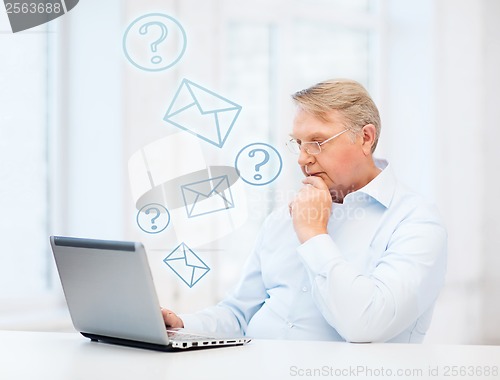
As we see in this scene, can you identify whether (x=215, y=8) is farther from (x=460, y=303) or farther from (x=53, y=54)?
(x=460, y=303)

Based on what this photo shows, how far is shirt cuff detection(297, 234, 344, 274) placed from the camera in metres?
1.70

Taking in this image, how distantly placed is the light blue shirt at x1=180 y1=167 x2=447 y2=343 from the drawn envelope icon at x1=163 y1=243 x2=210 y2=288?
2.99 feet

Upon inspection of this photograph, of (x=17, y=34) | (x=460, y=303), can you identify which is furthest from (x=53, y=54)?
(x=460, y=303)

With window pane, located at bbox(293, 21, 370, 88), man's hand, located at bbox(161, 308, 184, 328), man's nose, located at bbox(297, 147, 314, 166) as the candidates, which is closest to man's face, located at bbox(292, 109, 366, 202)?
man's nose, located at bbox(297, 147, 314, 166)

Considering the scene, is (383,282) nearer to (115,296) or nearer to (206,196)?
(115,296)

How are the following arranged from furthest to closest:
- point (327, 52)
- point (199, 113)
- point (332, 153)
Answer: point (327, 52) < point (199, 113) < point (332, 153)

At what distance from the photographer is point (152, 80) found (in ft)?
9.44

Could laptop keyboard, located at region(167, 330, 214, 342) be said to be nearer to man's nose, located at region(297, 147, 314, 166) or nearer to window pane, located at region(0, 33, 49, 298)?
man's nose, located at region(297, 147, 314, 166)

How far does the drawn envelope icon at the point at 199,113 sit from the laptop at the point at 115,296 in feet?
4.76

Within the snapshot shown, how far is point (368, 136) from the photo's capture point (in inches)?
78.0

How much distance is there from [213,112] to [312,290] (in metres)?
1.52

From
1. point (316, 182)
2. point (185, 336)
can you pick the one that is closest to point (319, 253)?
point (316, 182)

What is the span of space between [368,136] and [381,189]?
160 millimetres

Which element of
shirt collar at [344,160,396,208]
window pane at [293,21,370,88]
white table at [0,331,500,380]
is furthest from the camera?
window pane at [293,21,370,88]
